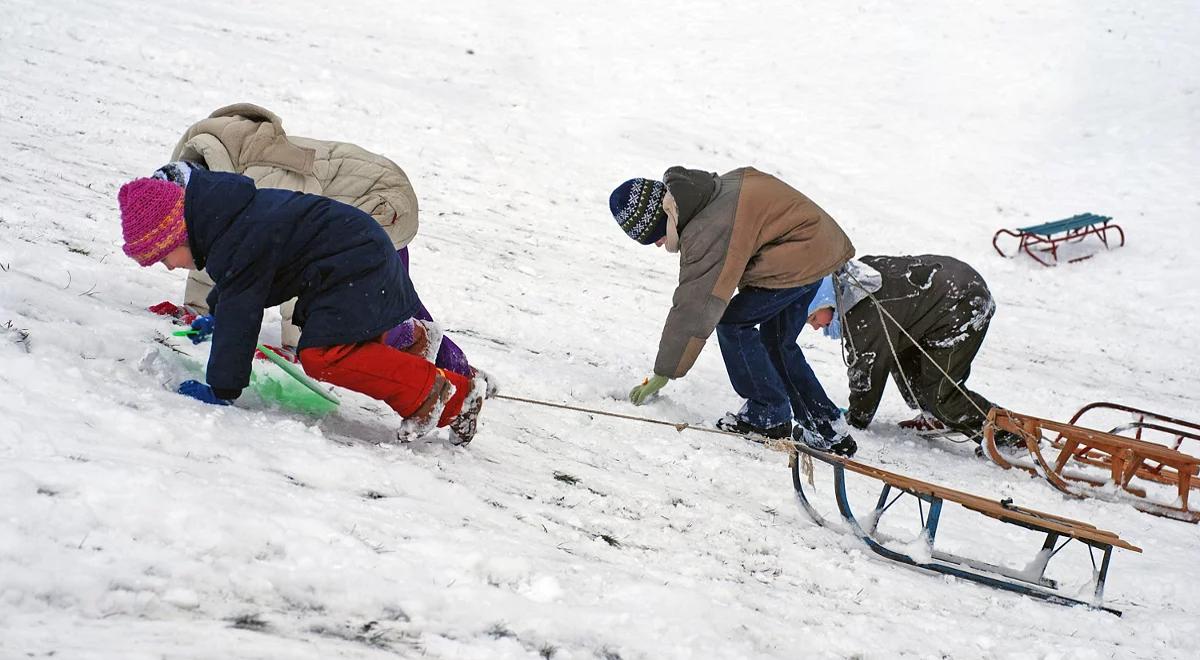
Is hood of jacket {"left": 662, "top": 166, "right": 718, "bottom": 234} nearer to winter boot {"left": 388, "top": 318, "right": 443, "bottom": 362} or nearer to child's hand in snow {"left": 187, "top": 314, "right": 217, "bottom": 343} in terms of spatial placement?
winter boot {"left": 388, "top": 318, "right": 443, "bottom": 362}

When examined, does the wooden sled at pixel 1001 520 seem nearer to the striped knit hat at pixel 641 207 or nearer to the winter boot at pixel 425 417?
the striped knit hat at pixel 641 207

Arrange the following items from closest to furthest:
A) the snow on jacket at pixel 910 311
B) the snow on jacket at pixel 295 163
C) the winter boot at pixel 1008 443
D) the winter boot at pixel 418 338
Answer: the winter boot at pixel 418 338 < the snow on jacket at pixel 295 163 < the snow on jacket at pixel 910 311 < the winter boot at pixel 1008 443

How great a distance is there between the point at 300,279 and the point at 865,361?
12.2ft

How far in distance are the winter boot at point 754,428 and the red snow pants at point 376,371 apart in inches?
86.3

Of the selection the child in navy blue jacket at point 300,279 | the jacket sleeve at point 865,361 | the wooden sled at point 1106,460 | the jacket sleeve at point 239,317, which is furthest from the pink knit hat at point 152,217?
the wooden sled at point 1106,460

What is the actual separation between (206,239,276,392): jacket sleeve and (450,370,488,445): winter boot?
0.93m

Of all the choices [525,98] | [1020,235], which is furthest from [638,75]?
[1020,235]

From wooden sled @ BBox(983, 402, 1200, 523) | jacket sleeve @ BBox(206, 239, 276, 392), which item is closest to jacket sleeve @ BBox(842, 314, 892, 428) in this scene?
wooden sled @ BBox(983, 402, 1200, 523)

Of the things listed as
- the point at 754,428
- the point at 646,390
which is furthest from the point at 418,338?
the point at 754,428

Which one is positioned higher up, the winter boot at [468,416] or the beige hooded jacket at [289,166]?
the beige hooded jacket at [289,166]

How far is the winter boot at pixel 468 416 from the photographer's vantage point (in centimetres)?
412

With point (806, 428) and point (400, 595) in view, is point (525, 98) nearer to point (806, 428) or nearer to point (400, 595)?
point (806, 428)

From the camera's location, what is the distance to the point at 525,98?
13586mm

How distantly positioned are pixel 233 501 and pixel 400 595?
0.61 meters
